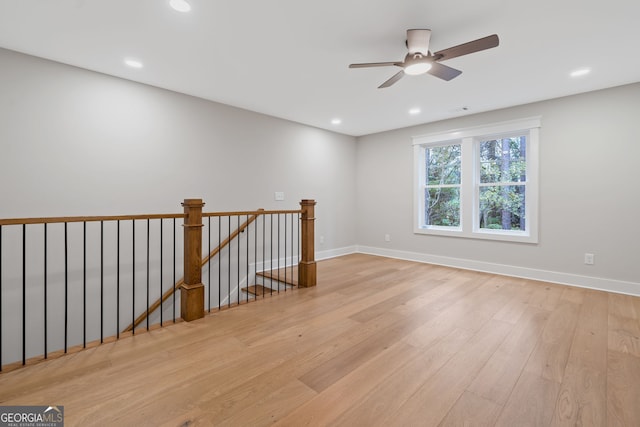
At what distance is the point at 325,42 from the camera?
8.34 ft

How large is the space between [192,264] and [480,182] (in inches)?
169

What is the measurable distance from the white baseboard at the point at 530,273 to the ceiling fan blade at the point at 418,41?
3382 mm

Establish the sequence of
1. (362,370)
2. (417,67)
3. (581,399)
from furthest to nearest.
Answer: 1. (417,67)
2. (362,370)
3. (581,399)

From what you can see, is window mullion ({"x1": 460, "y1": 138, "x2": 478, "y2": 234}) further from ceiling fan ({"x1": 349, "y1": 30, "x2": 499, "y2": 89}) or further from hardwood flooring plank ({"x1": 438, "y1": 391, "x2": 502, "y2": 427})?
hardwood flooring plank ({"x1": 438, "y1": 391, "x2": 502, "y2": 427})

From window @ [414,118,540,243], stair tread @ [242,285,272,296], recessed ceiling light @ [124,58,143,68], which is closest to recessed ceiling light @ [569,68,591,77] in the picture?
window @ [414,118,540,243]

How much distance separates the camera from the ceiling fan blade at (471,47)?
6.44ft

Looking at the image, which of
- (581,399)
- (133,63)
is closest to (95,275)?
(133,63)

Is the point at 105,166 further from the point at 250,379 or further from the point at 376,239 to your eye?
the point at 376,239

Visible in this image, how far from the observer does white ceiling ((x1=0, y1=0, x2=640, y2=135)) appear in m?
2.10

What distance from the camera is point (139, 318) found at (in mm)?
3428

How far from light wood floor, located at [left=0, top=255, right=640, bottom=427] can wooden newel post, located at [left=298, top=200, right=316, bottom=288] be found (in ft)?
1.96

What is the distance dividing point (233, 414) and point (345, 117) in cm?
420

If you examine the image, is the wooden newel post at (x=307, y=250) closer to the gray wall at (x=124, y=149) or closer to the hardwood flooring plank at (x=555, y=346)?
the gray wall at (x=124, y=149)

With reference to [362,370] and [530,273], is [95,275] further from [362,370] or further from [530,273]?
[530,273]
